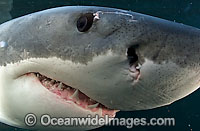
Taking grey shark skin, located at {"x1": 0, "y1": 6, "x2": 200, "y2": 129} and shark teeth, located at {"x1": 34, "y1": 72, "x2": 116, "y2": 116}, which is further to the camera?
shark teeth, located at {"x1": 34, "y1": 72, "x2": 116, "y2": 116}

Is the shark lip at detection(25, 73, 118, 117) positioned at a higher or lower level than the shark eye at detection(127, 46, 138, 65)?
lower

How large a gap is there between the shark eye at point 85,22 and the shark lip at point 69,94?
393 millimetres

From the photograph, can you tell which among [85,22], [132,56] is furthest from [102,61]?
[85,22]

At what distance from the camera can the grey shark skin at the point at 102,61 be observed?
58.0 inches

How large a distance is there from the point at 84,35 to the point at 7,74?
2.31 ft

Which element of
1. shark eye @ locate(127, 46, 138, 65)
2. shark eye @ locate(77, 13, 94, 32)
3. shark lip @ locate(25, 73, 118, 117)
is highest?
shark eye @ locate(77, 13, 94, 32)

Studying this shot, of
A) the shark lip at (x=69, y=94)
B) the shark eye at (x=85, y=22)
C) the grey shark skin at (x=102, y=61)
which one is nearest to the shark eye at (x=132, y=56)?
the grey shark skin at (x=102, y=61)

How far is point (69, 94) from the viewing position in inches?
70.0

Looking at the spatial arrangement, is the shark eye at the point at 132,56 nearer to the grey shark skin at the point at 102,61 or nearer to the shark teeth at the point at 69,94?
the grey shark skin at the point at 102,61

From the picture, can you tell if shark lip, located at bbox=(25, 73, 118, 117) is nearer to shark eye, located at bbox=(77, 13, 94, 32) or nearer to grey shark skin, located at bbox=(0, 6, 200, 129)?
grey shark skin, located at bbox=(0, 6, 200, 129)

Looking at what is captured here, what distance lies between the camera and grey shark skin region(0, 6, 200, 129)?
1474 mm

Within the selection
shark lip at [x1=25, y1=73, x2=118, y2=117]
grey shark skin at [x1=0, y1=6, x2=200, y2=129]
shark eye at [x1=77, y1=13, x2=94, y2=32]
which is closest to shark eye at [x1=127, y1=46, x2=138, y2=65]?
grey shark skin at [x1=0, y1=6, x2=200, y2=129]

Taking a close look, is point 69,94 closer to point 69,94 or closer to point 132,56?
point 69,94

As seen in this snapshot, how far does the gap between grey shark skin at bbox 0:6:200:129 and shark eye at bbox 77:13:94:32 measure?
1.5 inches
